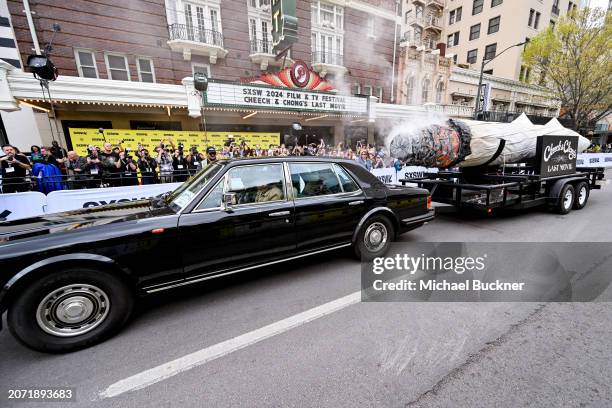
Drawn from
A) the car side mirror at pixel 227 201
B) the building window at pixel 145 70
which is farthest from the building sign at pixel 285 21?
the car side mirror at pixel 227 201

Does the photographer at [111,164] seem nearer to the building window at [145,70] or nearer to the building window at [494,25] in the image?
the building window at [145,70]

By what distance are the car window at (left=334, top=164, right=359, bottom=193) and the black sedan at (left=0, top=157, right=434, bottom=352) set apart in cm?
2

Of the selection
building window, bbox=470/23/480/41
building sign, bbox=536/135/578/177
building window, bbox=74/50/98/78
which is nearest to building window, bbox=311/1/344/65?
building window, bbox=74/50/98/78

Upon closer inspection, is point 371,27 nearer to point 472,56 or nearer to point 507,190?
point 507,190

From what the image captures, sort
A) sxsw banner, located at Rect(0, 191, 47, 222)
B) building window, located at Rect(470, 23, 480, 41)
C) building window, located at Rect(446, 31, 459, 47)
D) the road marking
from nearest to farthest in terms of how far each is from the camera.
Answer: the road marking → sxsw banner, located at Rect(0, 191, 47, 222) → building window, located at Rect(470, 23, 480, 41) → building window, located at Rect(446, 31, 459, 47)

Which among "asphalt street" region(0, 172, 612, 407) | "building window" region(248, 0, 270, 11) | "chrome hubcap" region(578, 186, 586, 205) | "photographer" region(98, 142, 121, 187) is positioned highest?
"building window" region(248, 0, 270, 11)

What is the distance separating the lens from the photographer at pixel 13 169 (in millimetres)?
6168

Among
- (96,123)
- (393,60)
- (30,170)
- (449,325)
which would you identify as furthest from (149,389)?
(393,60)

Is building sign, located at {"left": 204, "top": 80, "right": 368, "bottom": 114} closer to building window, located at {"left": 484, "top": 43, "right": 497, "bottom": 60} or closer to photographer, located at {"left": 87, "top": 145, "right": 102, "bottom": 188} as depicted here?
photographer, located at {"left": 87, "top": 145, "right": 102, "bottom": 188}

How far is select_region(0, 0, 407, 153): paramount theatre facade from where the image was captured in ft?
32.8

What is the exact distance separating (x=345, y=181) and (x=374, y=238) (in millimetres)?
970

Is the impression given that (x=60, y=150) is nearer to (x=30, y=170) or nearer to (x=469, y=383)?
(x=30, y=170)

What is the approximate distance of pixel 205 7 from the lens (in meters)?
12.7

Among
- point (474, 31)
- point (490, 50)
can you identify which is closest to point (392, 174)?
point (490, 50)
